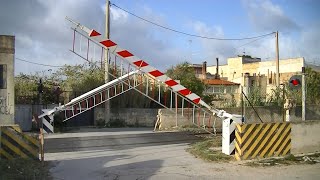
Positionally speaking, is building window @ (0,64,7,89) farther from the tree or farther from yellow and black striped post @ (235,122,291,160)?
the tree

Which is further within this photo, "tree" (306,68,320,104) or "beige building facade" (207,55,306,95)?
"beige building facade" (207,55,306,95)

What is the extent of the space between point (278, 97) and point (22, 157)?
2400cm

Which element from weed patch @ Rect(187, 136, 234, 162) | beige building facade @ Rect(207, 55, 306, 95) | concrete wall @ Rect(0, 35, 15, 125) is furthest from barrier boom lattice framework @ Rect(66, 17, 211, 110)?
beige building facade @ Rect(207, 55, 306, 95)

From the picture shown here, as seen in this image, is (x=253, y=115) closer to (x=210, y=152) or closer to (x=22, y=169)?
(x=210, y=152)

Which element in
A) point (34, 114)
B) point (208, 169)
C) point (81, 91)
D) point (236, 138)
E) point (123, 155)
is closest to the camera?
point (208, 169)

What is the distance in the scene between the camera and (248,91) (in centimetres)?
3192

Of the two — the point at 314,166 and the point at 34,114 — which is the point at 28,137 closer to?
the point at 314,166

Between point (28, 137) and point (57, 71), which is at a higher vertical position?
point (57, 71)

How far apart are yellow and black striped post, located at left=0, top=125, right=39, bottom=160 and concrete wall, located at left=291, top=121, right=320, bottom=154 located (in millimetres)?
8602

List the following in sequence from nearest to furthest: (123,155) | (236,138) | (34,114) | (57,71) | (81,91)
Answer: (236,138)
(123,155)
(34,114)
(81,91)
(57,71)

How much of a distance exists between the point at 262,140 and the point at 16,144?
303 inches

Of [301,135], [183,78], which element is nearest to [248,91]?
[183,78]

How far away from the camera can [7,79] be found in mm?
19922

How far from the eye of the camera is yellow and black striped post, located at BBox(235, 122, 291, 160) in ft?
43.1
